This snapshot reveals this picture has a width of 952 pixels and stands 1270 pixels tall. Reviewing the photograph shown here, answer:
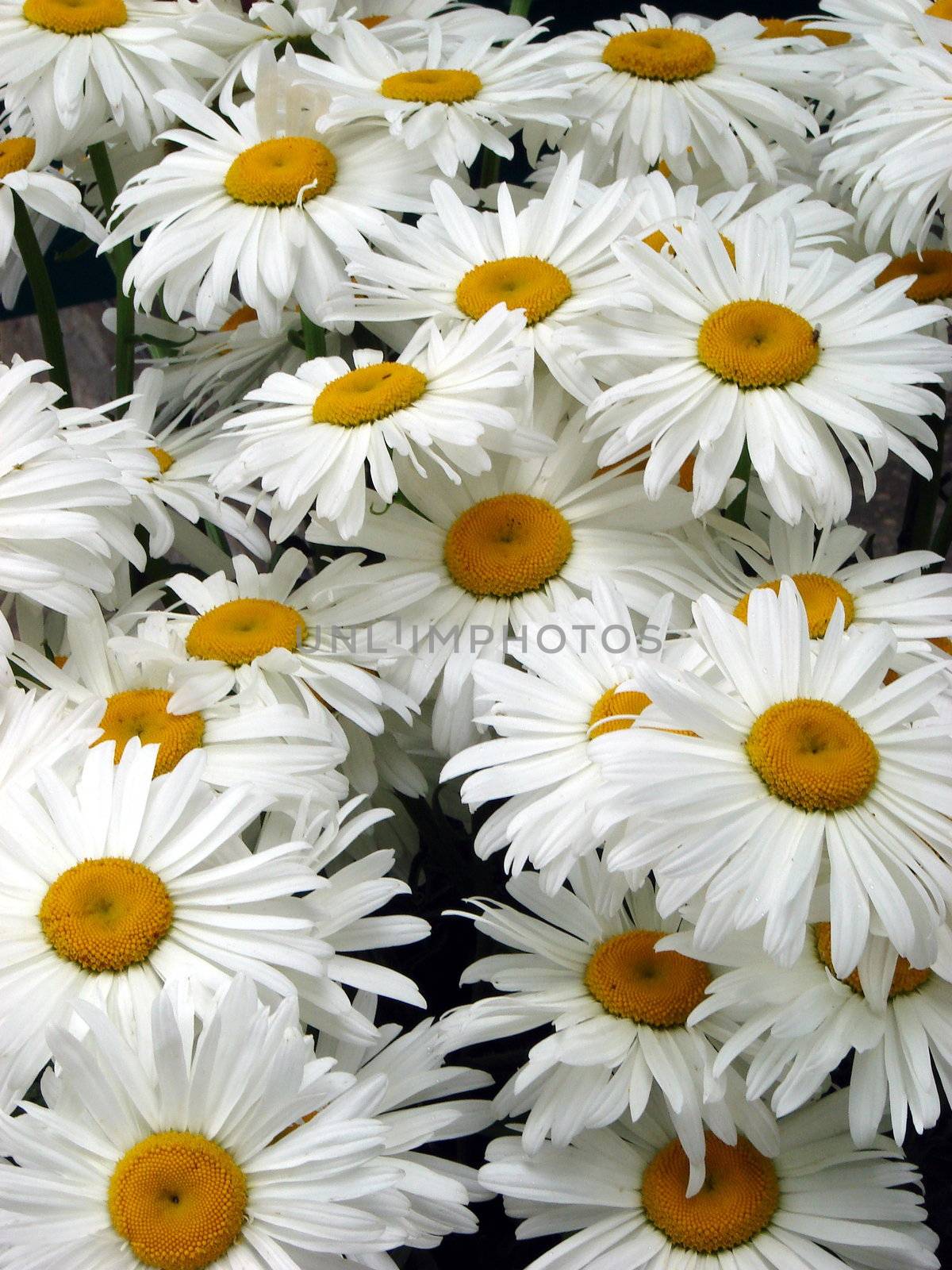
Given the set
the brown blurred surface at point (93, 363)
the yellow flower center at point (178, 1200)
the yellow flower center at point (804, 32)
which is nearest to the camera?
the yellow flower center at point (178, 1200)

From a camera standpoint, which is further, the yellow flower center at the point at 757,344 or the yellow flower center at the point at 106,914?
the yellow flower center at the point at 757,344

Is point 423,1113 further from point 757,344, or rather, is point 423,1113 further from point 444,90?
point 444,90

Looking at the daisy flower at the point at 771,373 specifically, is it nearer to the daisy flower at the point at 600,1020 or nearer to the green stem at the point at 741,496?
the green stem at the point at 741,496

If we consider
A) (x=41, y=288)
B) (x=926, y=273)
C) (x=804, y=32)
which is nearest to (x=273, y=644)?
(x=41, y=288)

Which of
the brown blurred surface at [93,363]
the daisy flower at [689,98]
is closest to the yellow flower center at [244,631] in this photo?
the daisy flower at [689,98]

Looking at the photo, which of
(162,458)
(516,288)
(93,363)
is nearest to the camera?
(516,288)

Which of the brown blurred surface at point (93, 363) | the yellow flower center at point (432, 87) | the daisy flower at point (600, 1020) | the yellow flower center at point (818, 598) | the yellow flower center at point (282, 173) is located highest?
the yellow flower center at point (432, 87)

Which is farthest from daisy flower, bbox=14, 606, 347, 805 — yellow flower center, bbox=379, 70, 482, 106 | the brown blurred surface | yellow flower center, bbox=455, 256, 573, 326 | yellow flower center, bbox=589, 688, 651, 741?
the brown blurred surface
